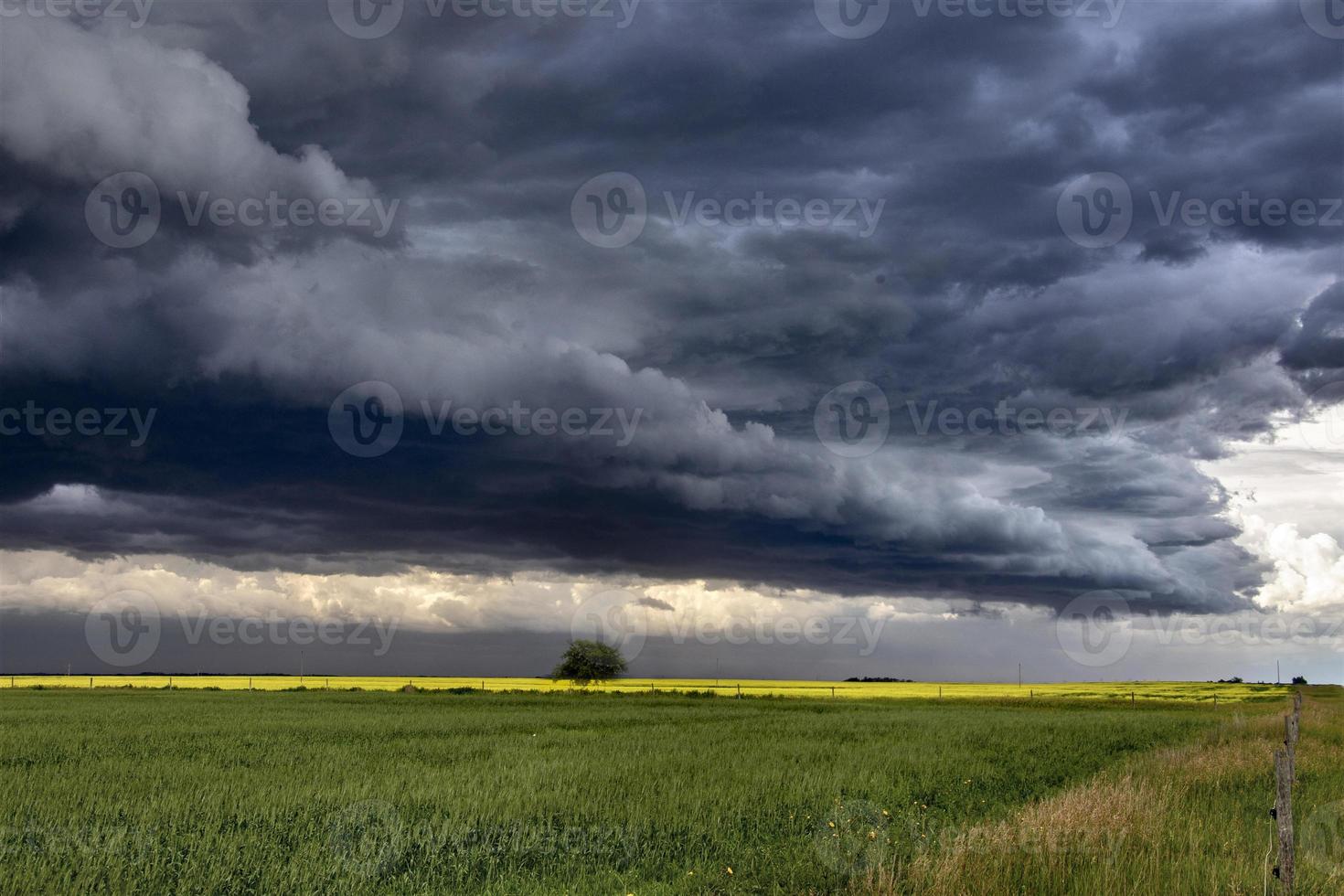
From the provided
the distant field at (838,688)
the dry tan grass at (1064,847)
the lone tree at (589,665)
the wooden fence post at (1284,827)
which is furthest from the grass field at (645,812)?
the lone tree at (589,665)

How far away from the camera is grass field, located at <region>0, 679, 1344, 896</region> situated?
12109 mm

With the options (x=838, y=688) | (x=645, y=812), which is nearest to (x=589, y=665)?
(x=838, y=688)

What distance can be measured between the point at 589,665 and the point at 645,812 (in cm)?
10435

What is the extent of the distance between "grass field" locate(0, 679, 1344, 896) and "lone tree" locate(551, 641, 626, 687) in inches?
3321

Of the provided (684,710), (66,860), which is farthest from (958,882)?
(684,710)

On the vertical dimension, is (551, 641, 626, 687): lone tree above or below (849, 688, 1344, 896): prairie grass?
below

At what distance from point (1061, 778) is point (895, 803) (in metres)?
8.55

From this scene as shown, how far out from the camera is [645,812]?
1783 centimetres

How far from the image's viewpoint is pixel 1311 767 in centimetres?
2439
